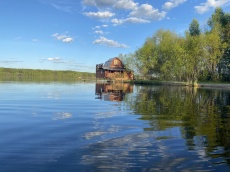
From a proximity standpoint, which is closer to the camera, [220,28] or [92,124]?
[92,124]

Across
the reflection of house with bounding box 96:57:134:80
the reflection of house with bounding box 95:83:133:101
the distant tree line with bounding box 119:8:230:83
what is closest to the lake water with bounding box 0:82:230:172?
the reflection of house with bounding box 95:83:133:101

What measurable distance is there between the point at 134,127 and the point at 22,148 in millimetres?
5245

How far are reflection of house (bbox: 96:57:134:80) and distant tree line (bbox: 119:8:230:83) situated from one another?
1067 centimetres

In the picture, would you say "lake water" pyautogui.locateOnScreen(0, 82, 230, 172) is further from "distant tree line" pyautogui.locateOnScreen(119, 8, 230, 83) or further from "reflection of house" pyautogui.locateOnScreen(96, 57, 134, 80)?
"reflection of house" pyautogui.locateOnScreen(96, 57, 134, 80)

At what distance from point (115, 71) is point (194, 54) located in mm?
37683

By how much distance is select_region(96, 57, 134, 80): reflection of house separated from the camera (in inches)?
3686

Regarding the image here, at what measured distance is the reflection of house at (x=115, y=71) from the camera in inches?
3686

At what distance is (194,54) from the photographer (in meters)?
63.7

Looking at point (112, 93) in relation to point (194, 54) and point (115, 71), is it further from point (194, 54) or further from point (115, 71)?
point (115, 71)

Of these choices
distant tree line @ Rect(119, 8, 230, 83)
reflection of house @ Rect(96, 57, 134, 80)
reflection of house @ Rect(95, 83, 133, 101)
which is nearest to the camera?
reflection of house @ Rect(95, 83, 133, 101)

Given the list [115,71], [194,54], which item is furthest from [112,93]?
[115,71]

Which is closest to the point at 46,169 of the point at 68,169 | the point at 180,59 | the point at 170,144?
the point at 68,169

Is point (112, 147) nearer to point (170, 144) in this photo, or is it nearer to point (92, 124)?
point (170, 144)

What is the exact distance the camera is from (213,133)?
33.3 feet
